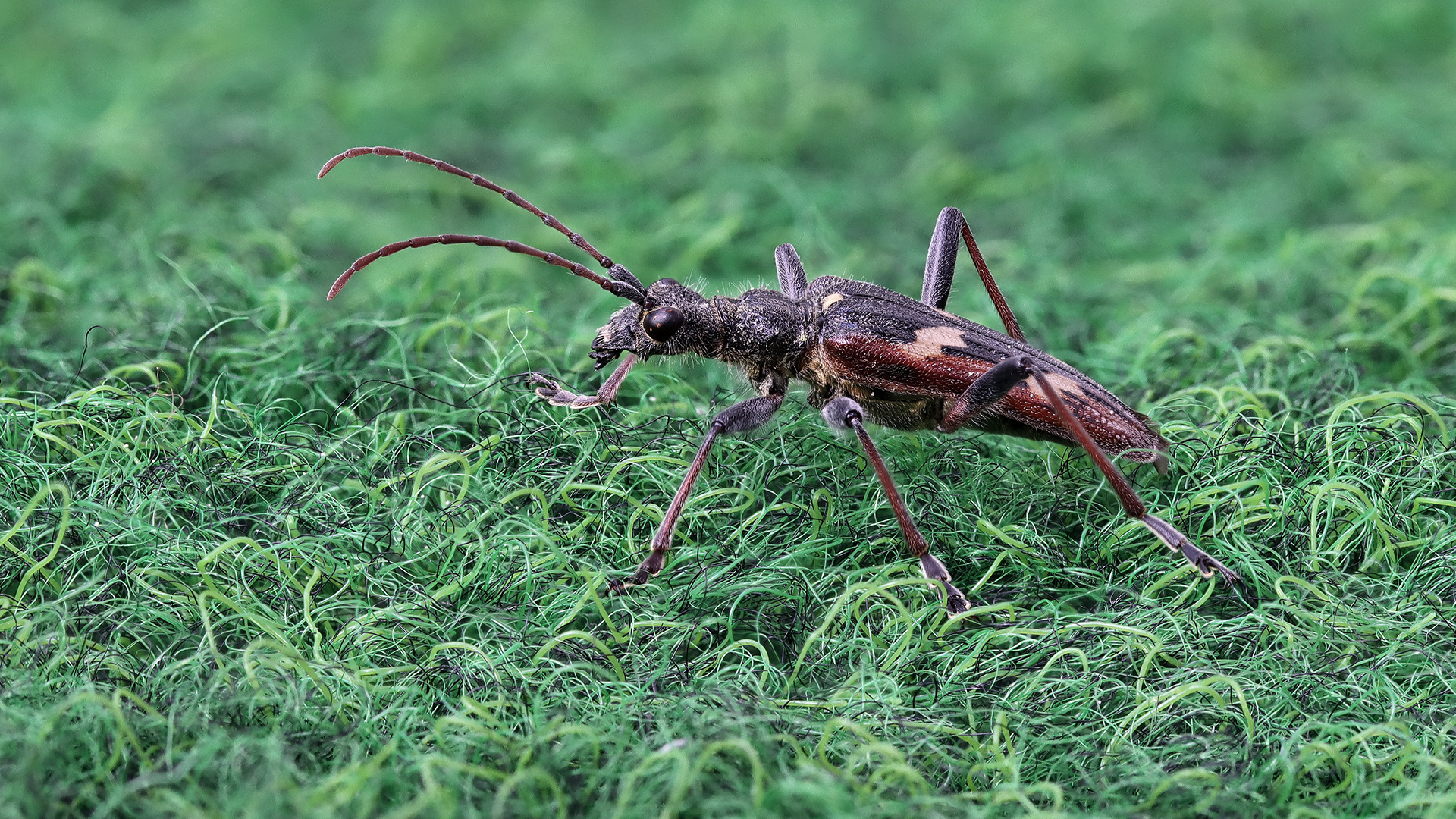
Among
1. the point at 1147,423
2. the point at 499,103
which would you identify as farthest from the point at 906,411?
the point at 499,103

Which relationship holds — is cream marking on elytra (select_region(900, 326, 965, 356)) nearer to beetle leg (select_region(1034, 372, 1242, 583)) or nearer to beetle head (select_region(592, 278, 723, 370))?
beetle leg (select_region(1034, 372, 1242, 583))

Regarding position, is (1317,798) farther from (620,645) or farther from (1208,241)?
(1208,241)

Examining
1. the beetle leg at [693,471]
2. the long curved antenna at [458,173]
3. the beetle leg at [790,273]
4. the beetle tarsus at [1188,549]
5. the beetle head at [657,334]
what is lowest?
the beetle tarsus at [1188,549]

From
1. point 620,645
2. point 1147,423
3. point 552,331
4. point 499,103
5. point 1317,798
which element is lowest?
point 1317,798

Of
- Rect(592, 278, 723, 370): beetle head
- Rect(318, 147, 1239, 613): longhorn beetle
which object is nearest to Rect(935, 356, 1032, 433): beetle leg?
Rect(318, 147, 1239, 613): longhorn beetle

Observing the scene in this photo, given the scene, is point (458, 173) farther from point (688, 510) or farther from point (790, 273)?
point (790, 273)

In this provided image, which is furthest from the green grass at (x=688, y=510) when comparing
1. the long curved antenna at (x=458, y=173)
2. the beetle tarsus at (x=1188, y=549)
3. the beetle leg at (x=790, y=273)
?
the long curved antenna at (x=458, y=173)

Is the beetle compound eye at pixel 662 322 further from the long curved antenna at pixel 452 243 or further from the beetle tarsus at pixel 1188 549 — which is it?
the beetle tarsus at pixel 1188 549
